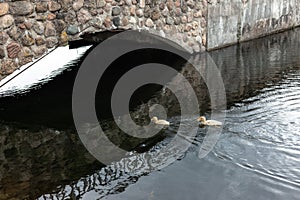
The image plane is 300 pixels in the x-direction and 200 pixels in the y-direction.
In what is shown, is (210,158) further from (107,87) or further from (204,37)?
(204,37)

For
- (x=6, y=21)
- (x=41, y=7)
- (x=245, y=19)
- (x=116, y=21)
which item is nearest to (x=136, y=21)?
(x=116, y=21)

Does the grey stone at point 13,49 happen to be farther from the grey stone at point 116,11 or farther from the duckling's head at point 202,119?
the duckling's head at point 202,119

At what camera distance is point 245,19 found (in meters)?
11.2

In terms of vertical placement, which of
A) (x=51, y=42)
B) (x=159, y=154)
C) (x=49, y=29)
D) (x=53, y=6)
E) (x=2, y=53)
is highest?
(x=53, y=6)

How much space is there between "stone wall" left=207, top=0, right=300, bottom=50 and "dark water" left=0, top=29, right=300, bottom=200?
3.47m

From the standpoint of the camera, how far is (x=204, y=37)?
9.98 metres

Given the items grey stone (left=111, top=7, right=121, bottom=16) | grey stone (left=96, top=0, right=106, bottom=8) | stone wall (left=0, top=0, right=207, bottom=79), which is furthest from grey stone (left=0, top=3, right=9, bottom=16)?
grey stone (left=111, top=7, right=121, bottom=16)

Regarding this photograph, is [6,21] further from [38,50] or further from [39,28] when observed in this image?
[38,50]

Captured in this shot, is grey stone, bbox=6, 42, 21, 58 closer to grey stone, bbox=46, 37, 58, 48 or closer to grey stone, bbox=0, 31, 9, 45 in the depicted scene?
grey stone, bbox=0, 31, 9, 45

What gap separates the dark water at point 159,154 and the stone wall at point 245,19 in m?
3.47

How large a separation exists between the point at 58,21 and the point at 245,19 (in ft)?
23.1

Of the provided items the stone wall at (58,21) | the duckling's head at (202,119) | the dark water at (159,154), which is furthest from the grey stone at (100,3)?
the duckling's head at (202,119)

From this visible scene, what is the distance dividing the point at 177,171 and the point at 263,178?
847 millimetres

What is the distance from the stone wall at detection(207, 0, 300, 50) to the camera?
10.2m
